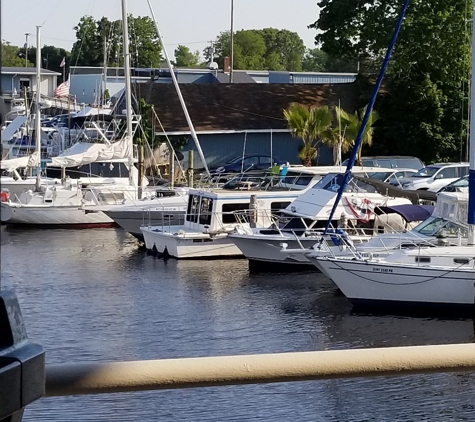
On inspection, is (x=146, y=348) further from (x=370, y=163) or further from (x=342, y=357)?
(x=370, y=163)

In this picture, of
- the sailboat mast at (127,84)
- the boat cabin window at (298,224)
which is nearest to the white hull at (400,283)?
the boat cabin window at (298,224)

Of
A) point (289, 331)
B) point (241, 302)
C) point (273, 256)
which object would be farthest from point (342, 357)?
point (273, 256)

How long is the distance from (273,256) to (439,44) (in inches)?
781

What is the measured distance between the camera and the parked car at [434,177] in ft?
118

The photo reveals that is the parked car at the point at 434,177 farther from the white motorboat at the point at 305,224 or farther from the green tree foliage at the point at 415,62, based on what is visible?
the white motorboat at the point at 305,224

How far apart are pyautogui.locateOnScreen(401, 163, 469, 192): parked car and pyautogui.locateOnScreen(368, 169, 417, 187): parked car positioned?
29 cm

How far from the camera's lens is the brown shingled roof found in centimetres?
4903

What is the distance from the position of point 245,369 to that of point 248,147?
46.8 meters

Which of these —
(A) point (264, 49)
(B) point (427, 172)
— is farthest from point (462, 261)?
(A) point (264, 49)

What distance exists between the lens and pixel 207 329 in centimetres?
→ 2002

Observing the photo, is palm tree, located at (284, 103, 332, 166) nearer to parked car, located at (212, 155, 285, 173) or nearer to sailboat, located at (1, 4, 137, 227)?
parked car, located at (212, 155, 285, 173)

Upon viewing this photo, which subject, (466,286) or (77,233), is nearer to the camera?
(466,286)

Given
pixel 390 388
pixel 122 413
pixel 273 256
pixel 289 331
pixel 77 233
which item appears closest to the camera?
pixel 122 413

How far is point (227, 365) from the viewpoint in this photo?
238cm
